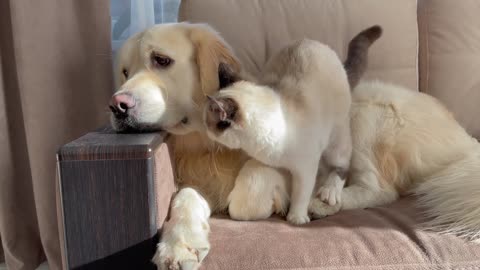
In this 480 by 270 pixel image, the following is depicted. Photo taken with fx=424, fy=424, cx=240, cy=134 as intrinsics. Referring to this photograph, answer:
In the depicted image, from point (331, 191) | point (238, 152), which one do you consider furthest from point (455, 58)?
point (238, 152)

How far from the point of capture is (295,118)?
946 mm

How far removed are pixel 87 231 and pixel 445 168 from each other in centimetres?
95

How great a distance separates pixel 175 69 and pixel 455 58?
3.56 feet

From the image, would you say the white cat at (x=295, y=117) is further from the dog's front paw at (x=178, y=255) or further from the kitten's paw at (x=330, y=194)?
the dog's front paw at (x=178, y=255)

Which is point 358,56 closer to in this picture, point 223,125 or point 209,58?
point 209,58

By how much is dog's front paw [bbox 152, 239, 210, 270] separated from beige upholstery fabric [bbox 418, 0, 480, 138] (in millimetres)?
1166

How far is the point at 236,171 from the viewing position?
1126mm

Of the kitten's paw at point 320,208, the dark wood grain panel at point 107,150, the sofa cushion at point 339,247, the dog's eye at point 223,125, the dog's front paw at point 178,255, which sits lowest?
the kitten's paw at point 320,208

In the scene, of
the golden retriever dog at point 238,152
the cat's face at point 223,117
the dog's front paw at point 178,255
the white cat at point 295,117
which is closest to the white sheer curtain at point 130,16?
the golden retriever dog at point 238,152

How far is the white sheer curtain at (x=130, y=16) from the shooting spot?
1.67 metres

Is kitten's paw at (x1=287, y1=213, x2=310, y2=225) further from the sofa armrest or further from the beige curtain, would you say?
the beige curtain

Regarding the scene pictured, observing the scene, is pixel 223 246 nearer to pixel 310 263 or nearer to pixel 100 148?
pixel 310 263

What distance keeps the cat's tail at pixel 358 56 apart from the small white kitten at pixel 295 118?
0.49 ft

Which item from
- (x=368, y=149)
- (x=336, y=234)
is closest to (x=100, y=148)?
(x=336, y=234)
